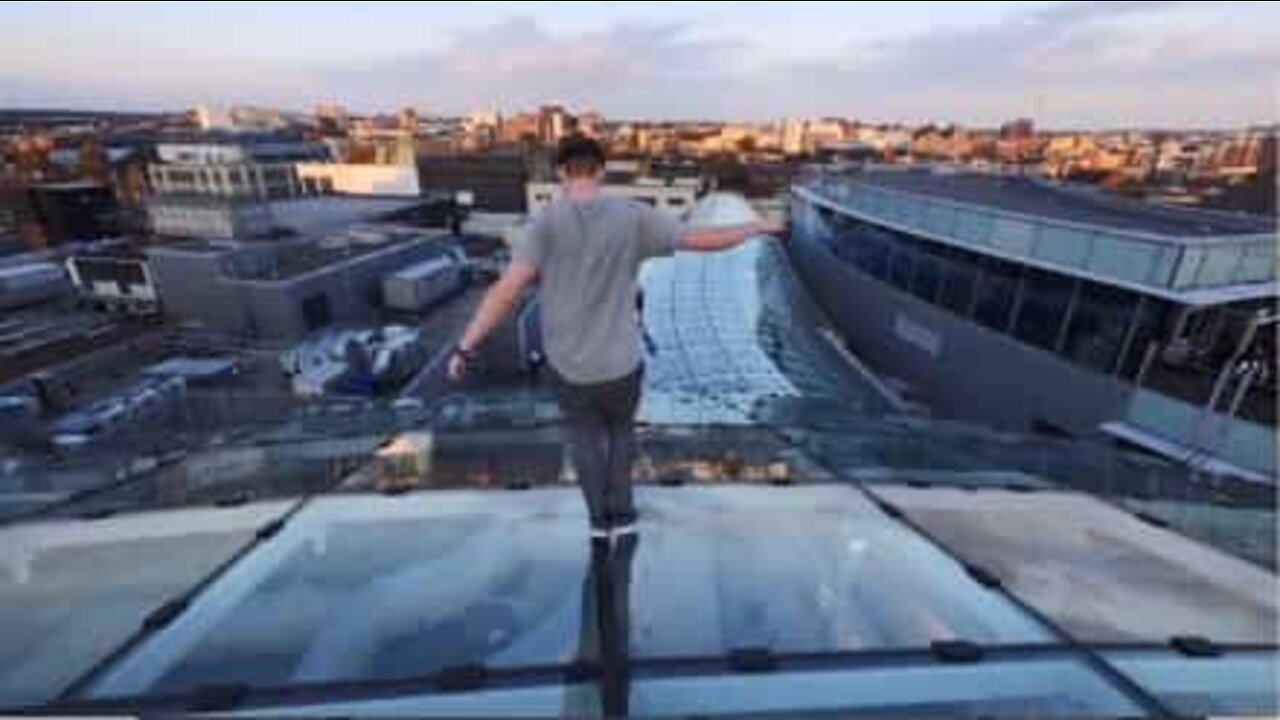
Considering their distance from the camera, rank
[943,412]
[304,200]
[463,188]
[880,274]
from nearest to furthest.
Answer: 1. [943,412]
2. [880,274]
3. [304,200]
4. [463,188]

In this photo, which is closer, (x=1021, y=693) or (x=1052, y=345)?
(x=1021, y=693)

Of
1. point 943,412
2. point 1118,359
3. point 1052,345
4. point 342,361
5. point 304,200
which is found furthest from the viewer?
point 304,200

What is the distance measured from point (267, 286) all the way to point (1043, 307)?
953 inches

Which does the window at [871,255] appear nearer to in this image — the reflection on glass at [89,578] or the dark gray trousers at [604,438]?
the dark gray trousers at [604,438]

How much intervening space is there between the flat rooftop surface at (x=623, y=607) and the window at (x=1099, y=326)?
875 cm

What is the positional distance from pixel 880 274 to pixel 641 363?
16.0m

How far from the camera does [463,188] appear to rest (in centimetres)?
5272

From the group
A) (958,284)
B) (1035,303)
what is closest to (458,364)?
(1035,303)

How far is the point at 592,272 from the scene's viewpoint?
2.15m

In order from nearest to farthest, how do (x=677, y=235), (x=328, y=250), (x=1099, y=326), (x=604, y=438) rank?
A: (x=677, y=235)
(x=604, y=438)
(x=1099, y=326)
(x=328, y=250)

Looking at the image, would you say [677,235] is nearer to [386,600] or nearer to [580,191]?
[580,191]

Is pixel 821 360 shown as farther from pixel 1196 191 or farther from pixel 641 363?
pixel 1196 191

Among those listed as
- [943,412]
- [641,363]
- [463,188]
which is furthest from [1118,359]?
[463,188]

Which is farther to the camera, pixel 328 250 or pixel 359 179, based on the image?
pixel 359 179
